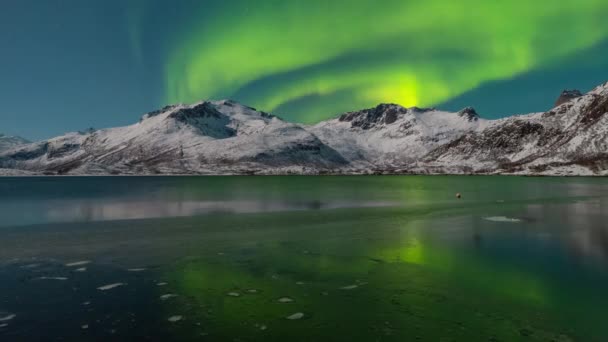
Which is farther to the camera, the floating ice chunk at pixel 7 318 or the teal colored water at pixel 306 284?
the floating ice chunk at pixel 7 318

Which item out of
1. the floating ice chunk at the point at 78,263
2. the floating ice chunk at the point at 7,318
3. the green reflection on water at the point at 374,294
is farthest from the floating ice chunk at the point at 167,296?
the floating ice chunk at the point at 78,263

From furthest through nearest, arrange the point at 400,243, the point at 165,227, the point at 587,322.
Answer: the point at 165,227, the point at 400,243, the point at 587,322

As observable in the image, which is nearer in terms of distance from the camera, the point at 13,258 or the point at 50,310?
the point at 50,310

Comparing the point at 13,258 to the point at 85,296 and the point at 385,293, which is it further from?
the point at 385,293

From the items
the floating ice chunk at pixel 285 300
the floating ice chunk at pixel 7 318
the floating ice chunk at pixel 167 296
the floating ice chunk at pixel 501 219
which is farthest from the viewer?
the floating ice chunk at pixel 501 219

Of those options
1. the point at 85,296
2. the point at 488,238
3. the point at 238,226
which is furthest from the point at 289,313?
the point at 238,226

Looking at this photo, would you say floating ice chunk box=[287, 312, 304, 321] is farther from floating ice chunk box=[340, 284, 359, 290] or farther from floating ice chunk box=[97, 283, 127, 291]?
floating ice chunk box=[97, 283, 127, 291]

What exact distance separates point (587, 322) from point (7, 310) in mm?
25071

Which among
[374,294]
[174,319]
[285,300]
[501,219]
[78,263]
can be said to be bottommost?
[374,294]

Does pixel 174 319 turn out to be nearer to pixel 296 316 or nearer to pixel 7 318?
pixel 296 316

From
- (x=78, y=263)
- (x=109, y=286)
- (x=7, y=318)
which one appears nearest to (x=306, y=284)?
(x=109, y=286)

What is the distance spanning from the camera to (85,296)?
20.9 meters

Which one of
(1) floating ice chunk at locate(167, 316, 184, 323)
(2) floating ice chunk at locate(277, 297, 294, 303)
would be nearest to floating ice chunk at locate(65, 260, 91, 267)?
(1) floating ice chunk at locate(167, 316, 184, 323)

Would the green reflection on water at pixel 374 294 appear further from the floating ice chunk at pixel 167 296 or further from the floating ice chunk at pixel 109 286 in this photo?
the floating ice chunk at pixel 109 286
